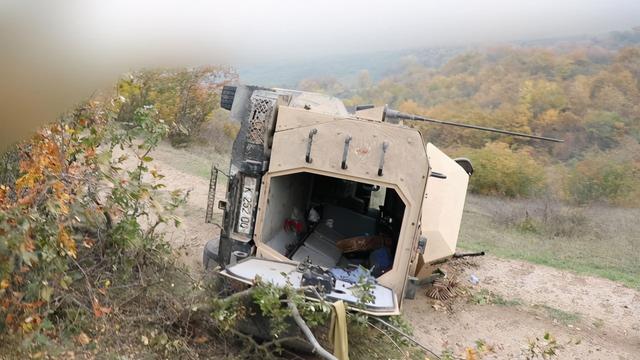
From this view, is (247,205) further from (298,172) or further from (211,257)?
(211,257)

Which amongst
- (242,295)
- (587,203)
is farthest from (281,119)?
(587,203)

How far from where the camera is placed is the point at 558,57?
4881 centimetres

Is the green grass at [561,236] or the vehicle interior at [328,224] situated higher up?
the vehicle interior at [328,224]

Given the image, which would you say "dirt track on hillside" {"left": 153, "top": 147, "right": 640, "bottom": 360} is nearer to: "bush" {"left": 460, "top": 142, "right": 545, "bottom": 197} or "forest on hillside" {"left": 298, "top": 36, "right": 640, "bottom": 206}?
"bush" {"left": 460, "top": 142, "right": 545, "bottom": 197}

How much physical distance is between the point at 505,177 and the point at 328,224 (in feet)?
48.6

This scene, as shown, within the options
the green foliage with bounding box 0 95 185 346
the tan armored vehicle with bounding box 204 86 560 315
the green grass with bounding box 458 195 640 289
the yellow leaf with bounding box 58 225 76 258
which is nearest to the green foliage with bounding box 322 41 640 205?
the green grass with bounding box 458 195 640 289

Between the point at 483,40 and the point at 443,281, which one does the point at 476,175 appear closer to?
the point at 443,281

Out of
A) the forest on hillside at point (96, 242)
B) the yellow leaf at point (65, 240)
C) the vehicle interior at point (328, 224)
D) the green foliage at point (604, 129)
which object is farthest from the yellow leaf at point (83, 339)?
the green foliage at point (604, 129)

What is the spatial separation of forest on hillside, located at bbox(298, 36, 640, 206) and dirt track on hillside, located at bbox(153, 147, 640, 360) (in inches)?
459

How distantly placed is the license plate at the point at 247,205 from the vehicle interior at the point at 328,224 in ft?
0.51

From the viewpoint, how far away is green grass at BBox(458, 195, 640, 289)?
1154 cm

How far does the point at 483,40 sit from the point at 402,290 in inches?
1843

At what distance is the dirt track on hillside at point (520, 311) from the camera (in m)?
7.10

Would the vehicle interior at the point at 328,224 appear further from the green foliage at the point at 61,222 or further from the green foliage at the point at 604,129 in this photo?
the green foliage at the point at 604,129
